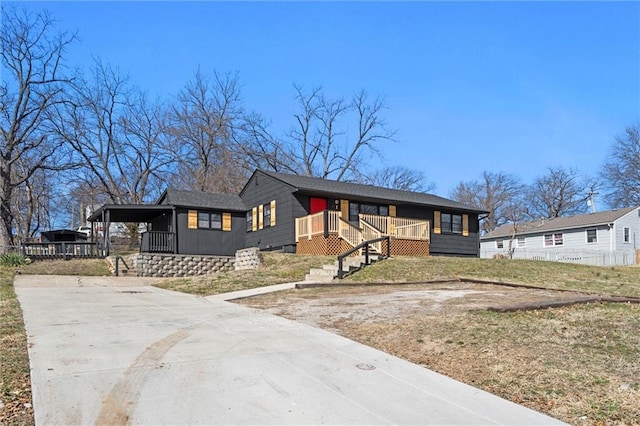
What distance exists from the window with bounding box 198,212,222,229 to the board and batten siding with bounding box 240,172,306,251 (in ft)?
5.62

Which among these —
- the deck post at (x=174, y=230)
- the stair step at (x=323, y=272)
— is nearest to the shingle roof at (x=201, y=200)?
the deck post at (x=174, y=230)

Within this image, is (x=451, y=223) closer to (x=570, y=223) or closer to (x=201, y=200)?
(x=201, y=200)

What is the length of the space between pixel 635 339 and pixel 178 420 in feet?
17.9

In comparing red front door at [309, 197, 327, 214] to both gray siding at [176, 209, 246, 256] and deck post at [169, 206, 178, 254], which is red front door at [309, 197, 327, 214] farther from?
deck post at [169, 206, 178, 254]

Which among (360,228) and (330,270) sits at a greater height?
(360,228)

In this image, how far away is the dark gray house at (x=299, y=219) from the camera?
20688 millimetres

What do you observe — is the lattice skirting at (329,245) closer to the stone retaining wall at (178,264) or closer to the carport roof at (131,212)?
the stone retaining wall at (178,264)

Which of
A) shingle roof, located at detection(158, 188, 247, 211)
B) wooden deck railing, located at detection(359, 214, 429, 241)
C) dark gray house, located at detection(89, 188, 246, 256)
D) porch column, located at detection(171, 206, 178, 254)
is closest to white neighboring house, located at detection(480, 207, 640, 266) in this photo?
wooden deck railing, located at detection(359, 214, 429, 241)

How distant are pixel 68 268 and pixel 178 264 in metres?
Answer: 4.44

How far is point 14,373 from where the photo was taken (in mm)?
4738

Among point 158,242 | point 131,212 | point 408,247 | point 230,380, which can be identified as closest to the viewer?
point 230,380

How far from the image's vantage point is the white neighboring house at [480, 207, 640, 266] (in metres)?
33.2

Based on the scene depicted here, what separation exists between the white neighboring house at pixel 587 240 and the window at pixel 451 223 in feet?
20.8

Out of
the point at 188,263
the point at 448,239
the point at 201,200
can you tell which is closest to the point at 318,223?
the point at 188,263
